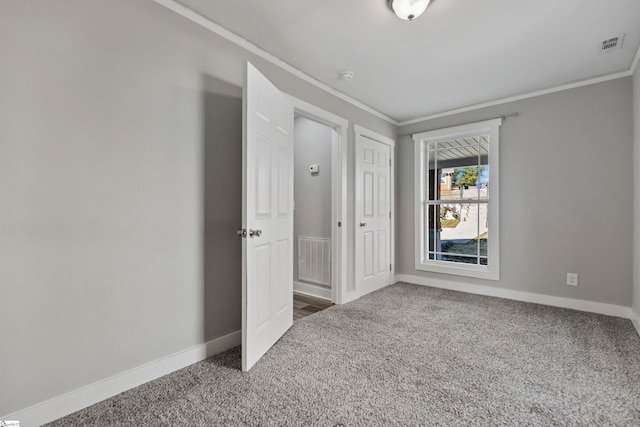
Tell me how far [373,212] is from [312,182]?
876mm

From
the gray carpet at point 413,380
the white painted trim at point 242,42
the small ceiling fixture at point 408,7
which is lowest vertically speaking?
the gray carpet at point 413,380

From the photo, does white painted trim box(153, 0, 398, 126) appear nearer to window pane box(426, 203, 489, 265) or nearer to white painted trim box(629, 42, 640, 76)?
window pane box(426, 203, 489, 265)

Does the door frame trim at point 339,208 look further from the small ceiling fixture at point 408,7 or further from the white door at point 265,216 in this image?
the small ceiling fixture at point 408,7

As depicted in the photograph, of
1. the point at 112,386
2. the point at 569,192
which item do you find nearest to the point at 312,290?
the point at 112,386

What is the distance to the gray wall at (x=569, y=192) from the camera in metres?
2.97

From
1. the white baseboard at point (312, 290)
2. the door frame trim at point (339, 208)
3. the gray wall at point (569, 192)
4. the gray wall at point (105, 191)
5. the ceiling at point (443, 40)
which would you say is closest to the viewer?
the gray wall at point (105, 191)

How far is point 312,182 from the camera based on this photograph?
3879 millimetres

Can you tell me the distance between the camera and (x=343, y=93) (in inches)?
136

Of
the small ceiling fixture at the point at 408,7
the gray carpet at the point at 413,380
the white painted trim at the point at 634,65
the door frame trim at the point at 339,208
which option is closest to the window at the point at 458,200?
the white painted trim at the point at 634,65

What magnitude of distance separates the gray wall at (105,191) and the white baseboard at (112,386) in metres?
0.04

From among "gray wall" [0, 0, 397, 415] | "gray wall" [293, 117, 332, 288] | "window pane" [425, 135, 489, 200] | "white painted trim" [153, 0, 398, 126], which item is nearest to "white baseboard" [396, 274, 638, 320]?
"window pane" [425, 135, 489, 200]

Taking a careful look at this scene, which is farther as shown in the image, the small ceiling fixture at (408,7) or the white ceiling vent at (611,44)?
the white ceiling vent at (611,44)

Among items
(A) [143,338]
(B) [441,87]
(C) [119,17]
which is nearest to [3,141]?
(C) [119,17]

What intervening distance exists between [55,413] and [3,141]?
1.33m
